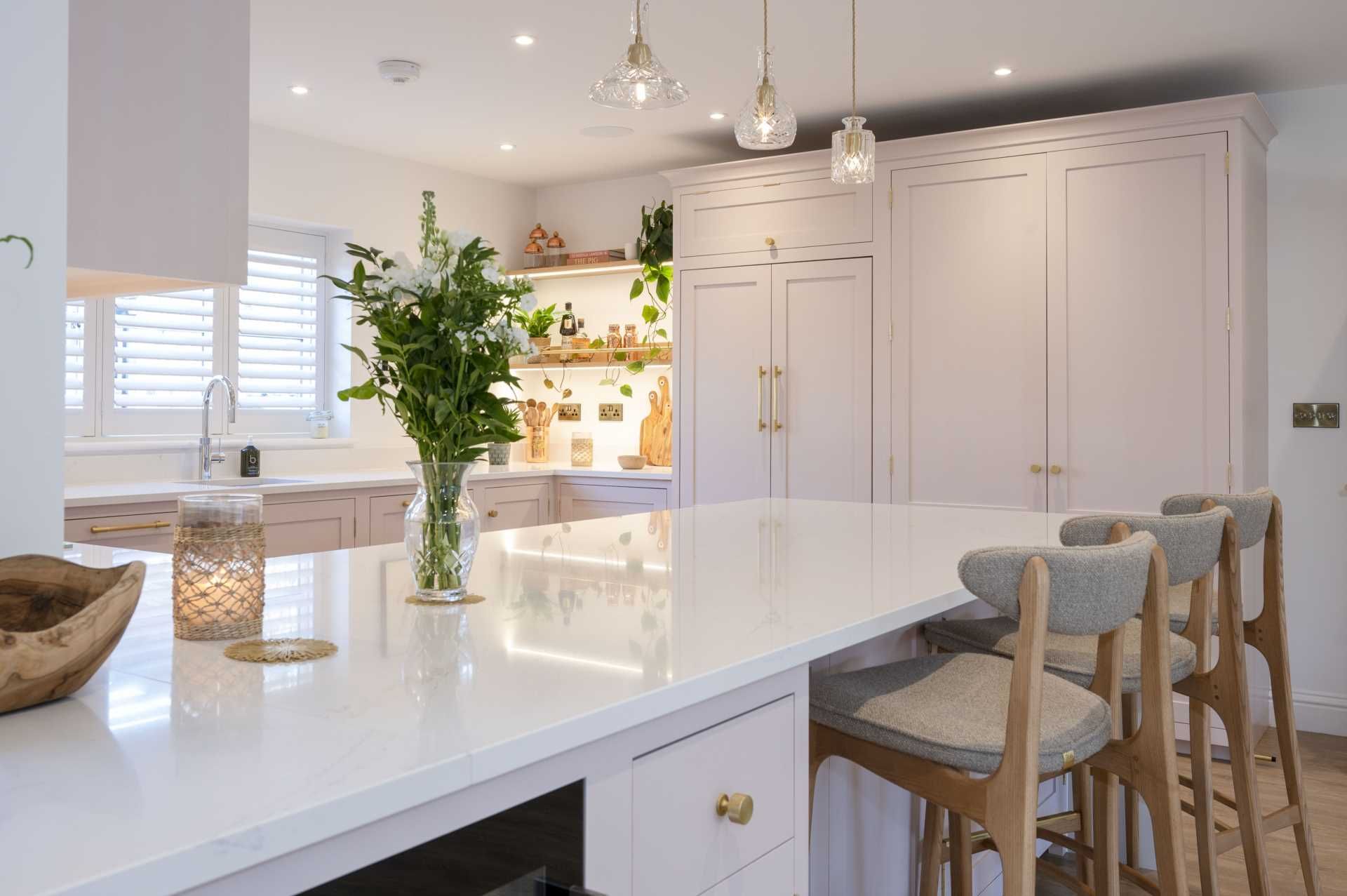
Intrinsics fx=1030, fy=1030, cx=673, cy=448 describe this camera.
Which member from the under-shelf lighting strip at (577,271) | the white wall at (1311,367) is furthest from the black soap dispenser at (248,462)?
the white wall at (1311,367)

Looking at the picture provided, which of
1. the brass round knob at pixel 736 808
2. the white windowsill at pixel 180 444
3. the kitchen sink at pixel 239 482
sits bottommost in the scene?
the brass round knob at pixel 736 808

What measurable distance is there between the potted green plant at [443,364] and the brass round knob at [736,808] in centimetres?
48

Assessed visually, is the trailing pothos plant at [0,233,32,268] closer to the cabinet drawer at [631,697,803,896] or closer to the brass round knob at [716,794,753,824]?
the cabinet drawer at [631,697,803,896]

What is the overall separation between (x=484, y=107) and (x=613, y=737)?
12.3ft

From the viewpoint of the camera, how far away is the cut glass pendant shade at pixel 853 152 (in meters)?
2.45

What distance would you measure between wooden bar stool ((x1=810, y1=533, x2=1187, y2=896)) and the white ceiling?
2347 millimetres

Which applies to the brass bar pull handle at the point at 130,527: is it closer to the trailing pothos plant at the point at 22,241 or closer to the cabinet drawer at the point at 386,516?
the cabinet drawer at the point at 386,516

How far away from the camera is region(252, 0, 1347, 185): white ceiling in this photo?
330 cm

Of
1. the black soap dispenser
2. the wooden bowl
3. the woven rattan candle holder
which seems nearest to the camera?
the wooden bowl

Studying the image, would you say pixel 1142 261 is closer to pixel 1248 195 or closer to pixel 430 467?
pixel 1248 195

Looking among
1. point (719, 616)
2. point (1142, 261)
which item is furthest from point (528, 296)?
point (1142, 261)

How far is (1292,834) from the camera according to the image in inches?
116

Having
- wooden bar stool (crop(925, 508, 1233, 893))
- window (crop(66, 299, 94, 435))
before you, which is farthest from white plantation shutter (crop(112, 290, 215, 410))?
wooden bar stool (crop(925, 508, 1233, 893))

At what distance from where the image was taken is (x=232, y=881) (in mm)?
693
